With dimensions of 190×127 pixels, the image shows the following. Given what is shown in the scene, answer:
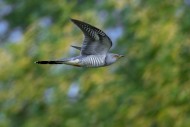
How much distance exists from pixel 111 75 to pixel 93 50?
6.34 metres

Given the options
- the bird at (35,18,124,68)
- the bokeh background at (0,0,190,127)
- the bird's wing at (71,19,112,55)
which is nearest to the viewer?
the bird at (35,18,124,68)

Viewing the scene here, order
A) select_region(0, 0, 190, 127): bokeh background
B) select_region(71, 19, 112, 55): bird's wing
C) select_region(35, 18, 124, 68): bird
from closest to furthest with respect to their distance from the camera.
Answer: select_region(35, 18, 124, 68): bird
select_region(71, 19, 112, 55): bird's wing
select_region(0, 0, 190, 127): bokeh background

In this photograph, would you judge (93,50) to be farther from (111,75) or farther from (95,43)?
(111,75)

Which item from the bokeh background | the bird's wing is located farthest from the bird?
the bokeh background

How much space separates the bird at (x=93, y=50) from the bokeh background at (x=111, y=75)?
5114 mm

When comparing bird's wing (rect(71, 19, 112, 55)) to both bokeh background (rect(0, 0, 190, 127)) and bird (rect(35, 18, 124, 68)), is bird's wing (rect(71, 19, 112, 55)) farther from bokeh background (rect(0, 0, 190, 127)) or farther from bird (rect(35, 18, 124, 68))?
bokeh background (rect(0, 0, 190, 127))

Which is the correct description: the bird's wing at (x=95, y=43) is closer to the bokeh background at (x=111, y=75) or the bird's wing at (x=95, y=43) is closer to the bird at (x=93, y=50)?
the bird at (x=93, y=50)

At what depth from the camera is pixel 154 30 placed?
31.5 feet

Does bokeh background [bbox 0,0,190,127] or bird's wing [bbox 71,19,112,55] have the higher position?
bokeh background [bbox 0,0,190,127]

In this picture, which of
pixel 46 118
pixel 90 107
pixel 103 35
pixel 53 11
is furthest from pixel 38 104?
pixel 103 35

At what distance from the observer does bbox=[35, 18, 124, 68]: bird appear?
3502mm

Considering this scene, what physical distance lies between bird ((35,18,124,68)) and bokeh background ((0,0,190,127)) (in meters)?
5.11

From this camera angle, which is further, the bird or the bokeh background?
the bokeh background

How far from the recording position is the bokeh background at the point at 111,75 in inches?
363
